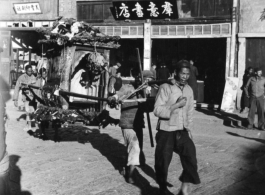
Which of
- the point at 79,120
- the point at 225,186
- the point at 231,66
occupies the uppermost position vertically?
the point at 231,66

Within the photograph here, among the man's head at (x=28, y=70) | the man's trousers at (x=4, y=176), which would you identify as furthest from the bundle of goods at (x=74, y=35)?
the man's trousers at (x=4, y=176)

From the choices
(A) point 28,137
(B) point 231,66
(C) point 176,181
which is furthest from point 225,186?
(B) point 231,66

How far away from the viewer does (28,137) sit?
10.6 meters

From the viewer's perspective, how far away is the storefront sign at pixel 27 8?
70.6ft

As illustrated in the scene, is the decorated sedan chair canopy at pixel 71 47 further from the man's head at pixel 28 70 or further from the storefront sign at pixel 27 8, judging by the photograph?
the storefront sign at pixel 27 8

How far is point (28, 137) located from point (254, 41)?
10.2 metres

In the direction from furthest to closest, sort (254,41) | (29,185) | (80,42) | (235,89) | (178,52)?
1. (178,52)
2. (254,41)
3. (235,89)
4. (80,42)
5. (29,185)

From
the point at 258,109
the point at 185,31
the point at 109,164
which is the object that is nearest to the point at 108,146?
the point at 109,164

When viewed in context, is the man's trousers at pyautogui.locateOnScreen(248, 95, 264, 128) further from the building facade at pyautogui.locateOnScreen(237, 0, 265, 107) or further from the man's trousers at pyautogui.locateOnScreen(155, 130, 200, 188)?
the man's trousers at pyautogui.locateOnScreen(155, 130, 200, 188)

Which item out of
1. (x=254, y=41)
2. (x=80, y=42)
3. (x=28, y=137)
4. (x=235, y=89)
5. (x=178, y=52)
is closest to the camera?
(x=80, y=42)

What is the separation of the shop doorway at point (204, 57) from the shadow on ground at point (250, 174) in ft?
26.9

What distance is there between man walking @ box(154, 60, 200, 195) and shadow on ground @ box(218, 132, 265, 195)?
1086 millimetres

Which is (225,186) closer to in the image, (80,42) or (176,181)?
(176,181)

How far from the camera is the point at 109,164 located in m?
7.76
